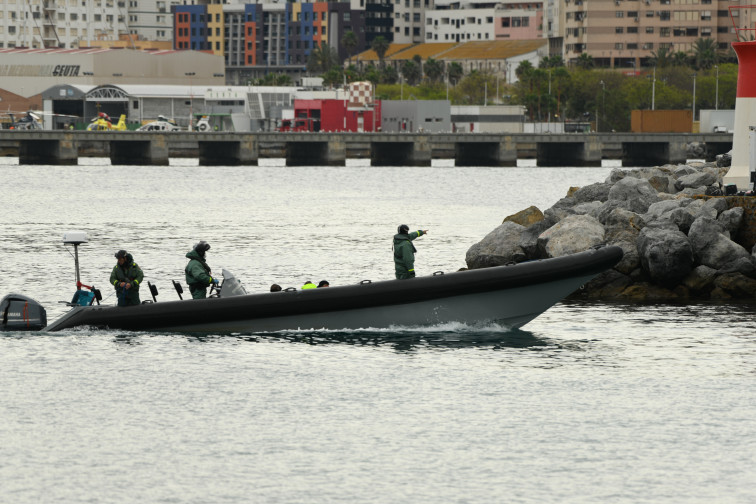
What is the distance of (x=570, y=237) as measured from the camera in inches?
1575

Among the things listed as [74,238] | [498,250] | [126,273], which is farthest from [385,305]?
[498,250]

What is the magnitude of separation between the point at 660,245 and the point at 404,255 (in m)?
11.1

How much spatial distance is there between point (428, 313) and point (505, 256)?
39.6 feet

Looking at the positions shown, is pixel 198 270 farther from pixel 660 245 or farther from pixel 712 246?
pixel 712 246

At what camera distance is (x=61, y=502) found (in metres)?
19.8

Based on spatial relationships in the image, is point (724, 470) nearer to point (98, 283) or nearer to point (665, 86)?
point (98, 283)

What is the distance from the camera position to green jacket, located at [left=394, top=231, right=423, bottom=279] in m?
29.8

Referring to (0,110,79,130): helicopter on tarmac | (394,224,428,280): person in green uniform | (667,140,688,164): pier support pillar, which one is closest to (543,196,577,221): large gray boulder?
(394,224,428,280): person in green uniform

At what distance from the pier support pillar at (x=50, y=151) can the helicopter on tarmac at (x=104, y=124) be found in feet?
46.4

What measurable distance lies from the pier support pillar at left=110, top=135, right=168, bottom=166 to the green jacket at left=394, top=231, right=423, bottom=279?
125236mm

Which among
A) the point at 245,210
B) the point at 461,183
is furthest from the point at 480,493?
the point at 461,183

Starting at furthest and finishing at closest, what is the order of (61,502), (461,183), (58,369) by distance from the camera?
(461,183) → (58,369) → (61,502)

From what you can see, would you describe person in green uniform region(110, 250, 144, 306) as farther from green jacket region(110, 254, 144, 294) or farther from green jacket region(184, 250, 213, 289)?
green jacket region(184, 250, 213, 289)

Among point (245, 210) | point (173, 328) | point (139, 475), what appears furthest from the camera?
point (245, 210)
